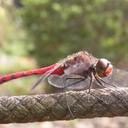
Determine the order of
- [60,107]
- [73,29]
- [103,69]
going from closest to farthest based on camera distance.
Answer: [60,107] → [103,69] → [73,29]

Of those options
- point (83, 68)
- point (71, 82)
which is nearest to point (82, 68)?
point (83, 68)

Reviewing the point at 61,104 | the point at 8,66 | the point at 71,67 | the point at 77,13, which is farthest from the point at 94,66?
the point at 8,66

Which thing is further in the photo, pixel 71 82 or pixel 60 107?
pixel 71 82

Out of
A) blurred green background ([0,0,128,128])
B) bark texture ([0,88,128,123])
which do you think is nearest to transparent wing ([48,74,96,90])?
bark texture ([0,88,128,123])

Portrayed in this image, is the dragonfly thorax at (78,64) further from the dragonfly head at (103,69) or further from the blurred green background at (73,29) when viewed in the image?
the blurred green background at (73,29)

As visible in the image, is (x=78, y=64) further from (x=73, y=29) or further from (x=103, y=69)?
(x=73, y=29)

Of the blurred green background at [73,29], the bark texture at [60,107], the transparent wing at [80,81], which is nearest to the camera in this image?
the bark texture at [60,107]

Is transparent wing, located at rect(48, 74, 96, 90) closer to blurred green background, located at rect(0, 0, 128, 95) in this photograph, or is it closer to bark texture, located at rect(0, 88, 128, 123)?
bark texture, located at rect(0, 88, 128, 123)

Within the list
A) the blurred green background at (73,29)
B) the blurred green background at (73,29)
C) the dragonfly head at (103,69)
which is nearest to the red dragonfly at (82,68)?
the dragonfly head at (103,69)

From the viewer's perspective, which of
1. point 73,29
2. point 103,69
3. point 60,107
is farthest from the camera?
point 73,29
